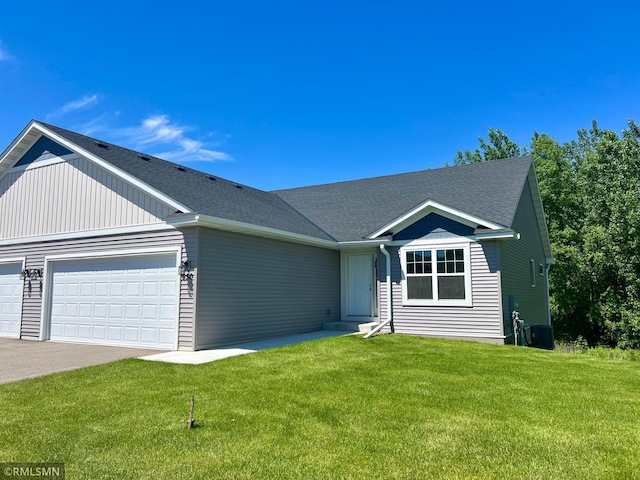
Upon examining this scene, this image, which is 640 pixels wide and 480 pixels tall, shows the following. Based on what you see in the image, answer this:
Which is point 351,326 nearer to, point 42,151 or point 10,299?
point 10,299

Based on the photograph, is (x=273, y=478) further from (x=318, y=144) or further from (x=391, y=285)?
(x=318, y=144)

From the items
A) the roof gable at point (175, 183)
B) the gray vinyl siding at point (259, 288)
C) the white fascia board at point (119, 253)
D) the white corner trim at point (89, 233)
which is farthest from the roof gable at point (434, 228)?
the white corner trim at point (89, 233)

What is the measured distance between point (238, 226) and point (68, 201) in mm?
5485

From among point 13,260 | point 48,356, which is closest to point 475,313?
point 48,356

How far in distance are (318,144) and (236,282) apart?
1500 cm

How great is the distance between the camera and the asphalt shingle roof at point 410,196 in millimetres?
12633

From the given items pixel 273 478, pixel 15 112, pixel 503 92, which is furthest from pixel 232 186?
pixel 503 92

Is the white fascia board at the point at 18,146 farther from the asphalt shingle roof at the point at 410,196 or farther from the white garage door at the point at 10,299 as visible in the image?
the asphalt shingle roof at the point at 410,196

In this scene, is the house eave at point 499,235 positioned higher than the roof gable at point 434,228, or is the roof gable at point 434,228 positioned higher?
the roof gable at point 434,228

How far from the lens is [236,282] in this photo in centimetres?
1035

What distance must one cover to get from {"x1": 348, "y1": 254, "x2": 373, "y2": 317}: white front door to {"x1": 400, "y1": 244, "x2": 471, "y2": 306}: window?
157 centimetres

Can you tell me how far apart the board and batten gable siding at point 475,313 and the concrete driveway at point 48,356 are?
6922 mm

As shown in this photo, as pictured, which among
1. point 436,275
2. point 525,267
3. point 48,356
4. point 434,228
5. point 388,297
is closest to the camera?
point 48,356

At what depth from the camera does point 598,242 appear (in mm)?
20234
